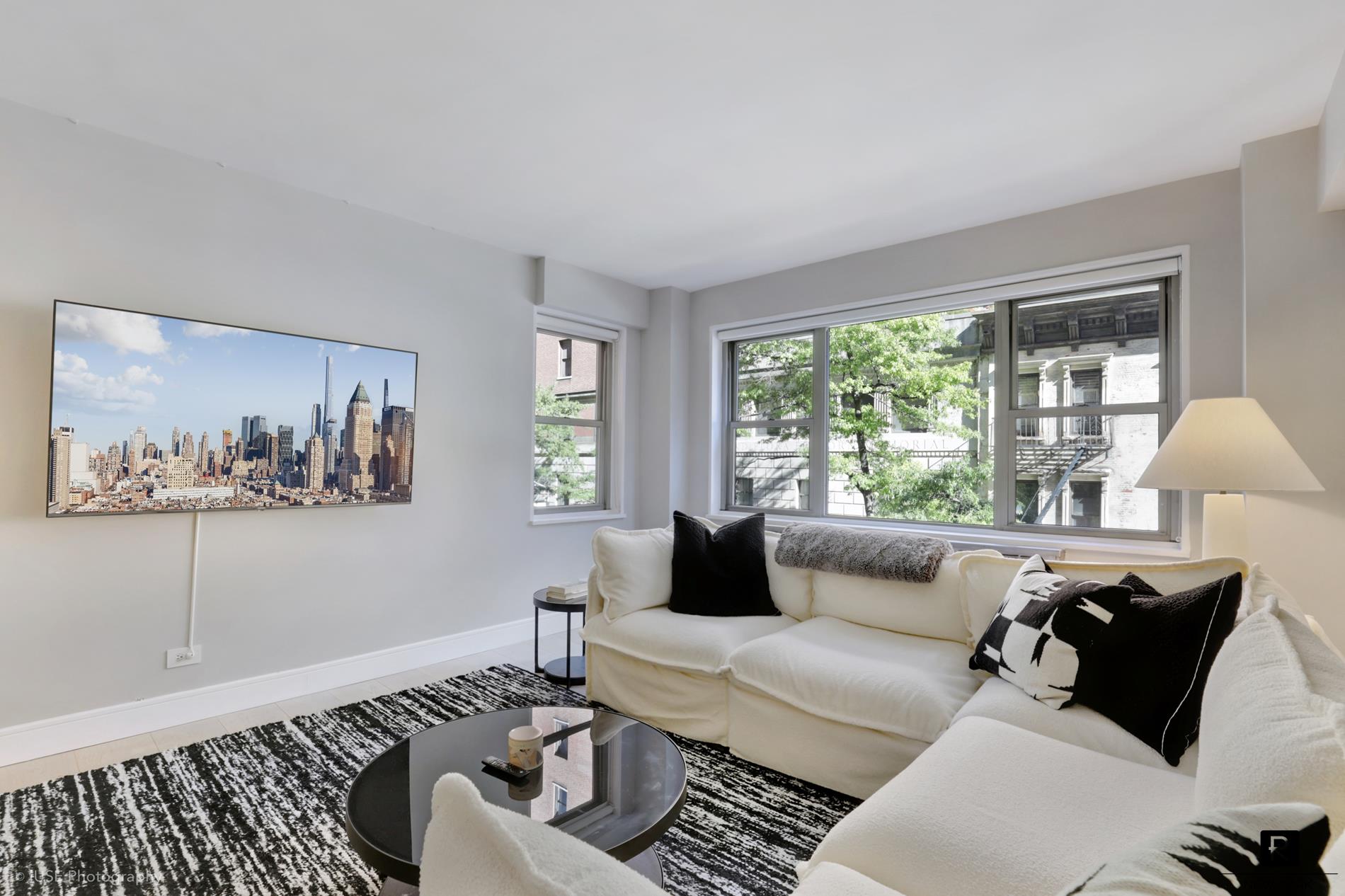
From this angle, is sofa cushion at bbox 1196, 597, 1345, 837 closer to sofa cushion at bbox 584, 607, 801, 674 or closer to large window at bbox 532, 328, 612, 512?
sofa cushion at bbox 584, 607, 801, 674

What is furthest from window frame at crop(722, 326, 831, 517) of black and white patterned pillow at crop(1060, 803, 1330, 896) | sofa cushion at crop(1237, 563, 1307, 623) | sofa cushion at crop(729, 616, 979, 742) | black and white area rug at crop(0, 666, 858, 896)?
black and white patterned pillow at crop(1060, 803, 1330, 896)

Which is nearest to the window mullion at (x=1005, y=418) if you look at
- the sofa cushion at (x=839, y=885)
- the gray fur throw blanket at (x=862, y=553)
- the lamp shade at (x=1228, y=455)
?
the gray fur throw blanket at (x=862, y=553)

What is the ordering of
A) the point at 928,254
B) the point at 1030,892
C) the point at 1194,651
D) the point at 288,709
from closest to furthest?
the point at 1030,892
the point at 1194,651
the point at 288,709
the point at 928,254

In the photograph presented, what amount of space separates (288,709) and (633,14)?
127 inches

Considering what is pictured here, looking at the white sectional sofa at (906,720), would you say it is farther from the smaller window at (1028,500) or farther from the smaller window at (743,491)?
the smaller window at (743,491)

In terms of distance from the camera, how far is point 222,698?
297 cm

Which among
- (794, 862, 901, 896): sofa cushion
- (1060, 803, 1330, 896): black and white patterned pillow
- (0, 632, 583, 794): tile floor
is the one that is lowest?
(0, 632, 583, 794): tile floor

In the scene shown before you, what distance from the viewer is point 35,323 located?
100 inches

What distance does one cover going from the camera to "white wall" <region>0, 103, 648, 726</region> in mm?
2535

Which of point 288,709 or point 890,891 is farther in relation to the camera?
point 288,709

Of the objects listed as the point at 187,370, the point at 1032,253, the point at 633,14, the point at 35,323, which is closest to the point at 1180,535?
the point at 1032,253

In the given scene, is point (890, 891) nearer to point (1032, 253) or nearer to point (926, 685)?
point (926, 685)

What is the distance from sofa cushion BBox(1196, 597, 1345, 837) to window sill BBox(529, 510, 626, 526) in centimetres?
369

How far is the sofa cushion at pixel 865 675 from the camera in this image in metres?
2.05
